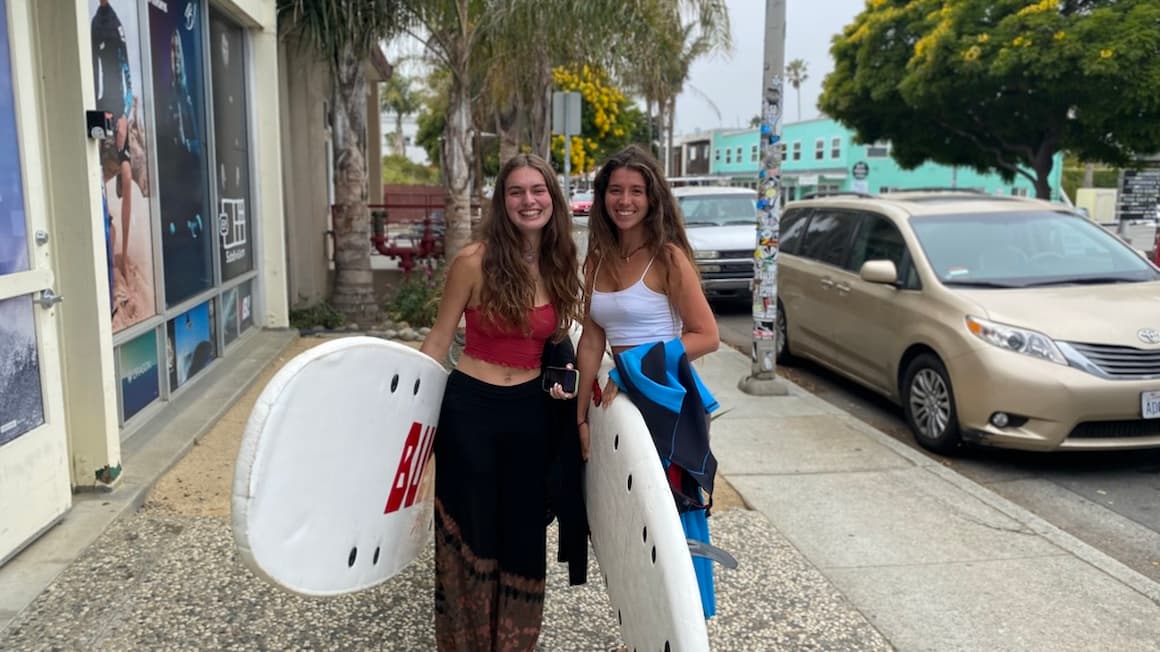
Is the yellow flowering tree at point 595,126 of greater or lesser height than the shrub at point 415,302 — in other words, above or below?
above

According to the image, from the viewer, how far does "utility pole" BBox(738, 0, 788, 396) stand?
718 cm

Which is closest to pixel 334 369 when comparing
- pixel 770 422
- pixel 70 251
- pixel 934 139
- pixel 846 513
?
pixel 70 251


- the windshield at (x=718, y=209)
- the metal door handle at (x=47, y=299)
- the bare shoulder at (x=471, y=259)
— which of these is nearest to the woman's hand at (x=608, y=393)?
the bare shoulder at (x=471, y=259)

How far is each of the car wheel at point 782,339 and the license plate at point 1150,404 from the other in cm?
357

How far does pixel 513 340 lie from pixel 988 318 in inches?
152

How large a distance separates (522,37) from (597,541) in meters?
8.35

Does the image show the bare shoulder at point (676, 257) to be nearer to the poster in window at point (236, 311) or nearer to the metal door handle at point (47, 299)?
the metal door handle at point (47, 299)

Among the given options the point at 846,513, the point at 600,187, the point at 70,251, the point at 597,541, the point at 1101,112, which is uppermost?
the point at 1101,112

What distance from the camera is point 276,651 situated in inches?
125

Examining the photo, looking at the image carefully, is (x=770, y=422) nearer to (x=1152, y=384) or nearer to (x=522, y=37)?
(x=1152, y=384)

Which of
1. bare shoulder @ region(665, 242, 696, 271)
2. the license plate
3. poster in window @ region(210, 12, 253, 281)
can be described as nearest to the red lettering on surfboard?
bare shoulder @ region(665, 242, 696, 271)

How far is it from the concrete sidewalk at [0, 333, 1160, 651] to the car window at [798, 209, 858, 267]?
280 cm

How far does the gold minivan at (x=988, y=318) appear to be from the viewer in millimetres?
5258

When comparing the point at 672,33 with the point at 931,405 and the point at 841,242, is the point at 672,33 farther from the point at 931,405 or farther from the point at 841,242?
the point at 931,405
